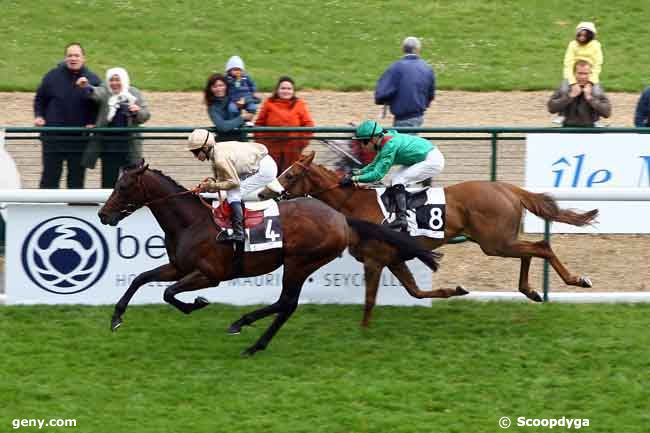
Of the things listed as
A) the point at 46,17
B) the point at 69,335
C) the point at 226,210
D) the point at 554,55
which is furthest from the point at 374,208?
the point at 46,17

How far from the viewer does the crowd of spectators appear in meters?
11.2

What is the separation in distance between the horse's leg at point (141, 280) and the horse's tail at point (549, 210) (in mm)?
2882

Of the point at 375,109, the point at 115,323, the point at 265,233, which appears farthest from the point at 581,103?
the point at 375,109

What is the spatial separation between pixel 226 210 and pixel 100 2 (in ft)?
40.7

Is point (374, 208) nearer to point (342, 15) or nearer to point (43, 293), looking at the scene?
point (43, 293)

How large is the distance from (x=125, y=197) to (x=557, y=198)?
11.7ft

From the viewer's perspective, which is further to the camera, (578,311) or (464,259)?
(464,259)

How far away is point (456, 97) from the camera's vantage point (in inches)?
720

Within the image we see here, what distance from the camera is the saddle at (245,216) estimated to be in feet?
32.0

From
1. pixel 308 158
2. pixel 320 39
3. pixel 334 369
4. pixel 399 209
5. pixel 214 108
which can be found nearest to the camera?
pixel 334 369

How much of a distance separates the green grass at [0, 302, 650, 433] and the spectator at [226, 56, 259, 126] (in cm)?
206

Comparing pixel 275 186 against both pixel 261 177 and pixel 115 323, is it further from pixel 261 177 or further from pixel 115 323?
pixel 115 323

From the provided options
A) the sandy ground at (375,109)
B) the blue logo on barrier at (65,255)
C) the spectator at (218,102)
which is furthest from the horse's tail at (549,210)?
the sandy ground at (375,109)

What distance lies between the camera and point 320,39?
20.3 m
